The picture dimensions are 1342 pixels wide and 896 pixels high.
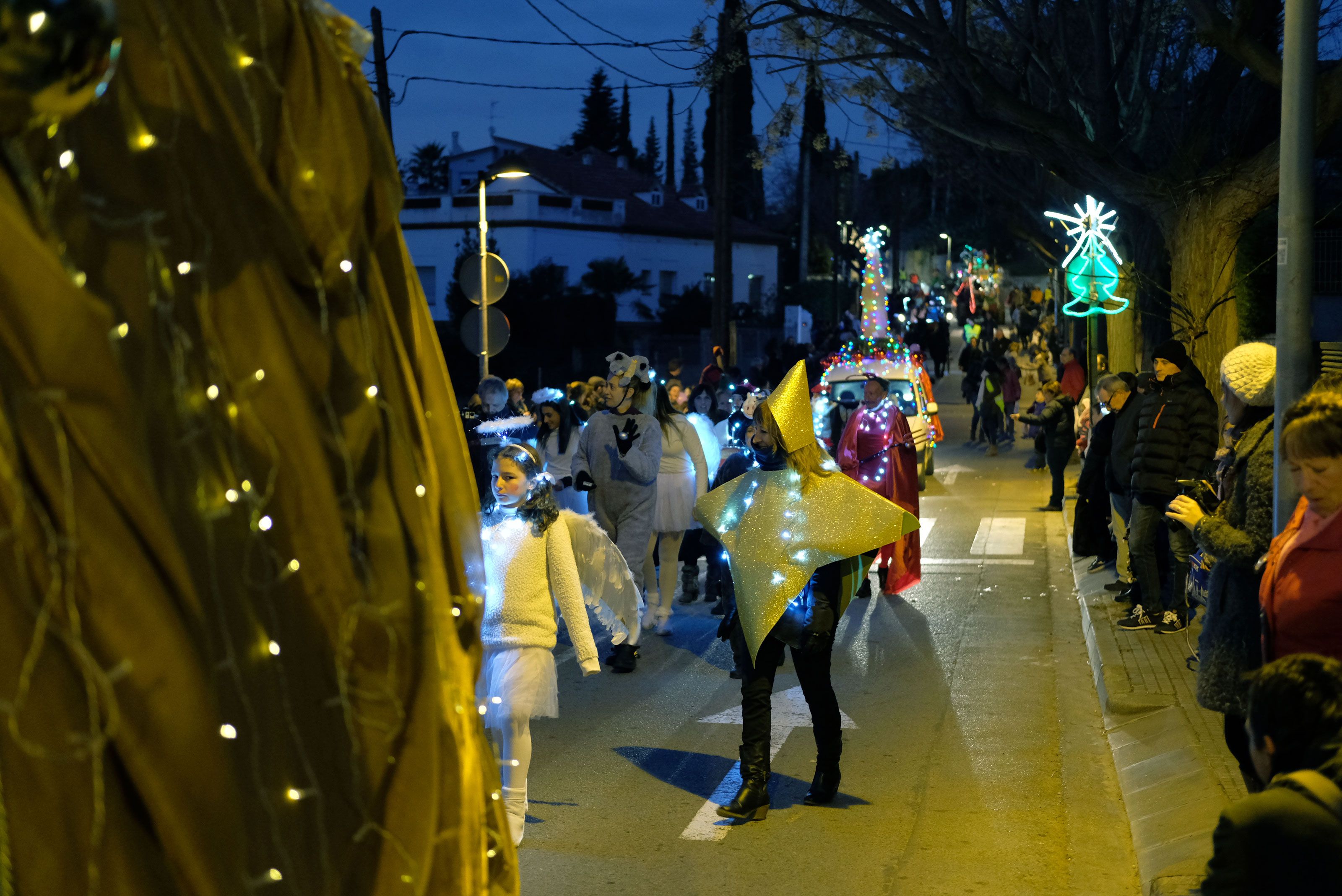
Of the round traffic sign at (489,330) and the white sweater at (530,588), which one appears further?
the round traffic sign at (489,330)

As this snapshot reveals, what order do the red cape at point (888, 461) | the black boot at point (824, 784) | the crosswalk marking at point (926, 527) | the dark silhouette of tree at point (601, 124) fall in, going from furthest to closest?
the dark silhouette of tree at point (601, 124) < the crosswalk marking at point (926, 527) < the red cape at point (888, 461) < the black boot at point (824, 784)

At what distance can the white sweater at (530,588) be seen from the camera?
221 inches

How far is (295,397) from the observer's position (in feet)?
7.09

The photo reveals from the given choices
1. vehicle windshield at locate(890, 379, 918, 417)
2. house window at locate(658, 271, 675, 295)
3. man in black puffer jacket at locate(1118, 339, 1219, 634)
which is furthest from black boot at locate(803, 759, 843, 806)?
house window at locate(658, 271, 675, 295)

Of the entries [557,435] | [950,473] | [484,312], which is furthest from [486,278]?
[950,473]

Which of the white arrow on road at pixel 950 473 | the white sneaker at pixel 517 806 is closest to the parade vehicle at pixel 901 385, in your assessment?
the white arrow on road at pixel 950 473

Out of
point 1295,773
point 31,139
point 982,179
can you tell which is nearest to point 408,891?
point 31,139

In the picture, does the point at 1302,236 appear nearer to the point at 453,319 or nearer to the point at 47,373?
the point at 47,373

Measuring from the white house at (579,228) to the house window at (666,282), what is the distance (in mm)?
44

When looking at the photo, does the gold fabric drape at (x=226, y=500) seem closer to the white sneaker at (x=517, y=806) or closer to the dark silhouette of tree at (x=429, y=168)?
the white sneaker at (x=517, y=806)

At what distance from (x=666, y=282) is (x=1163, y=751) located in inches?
2206

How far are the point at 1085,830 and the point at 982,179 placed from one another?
27.6m

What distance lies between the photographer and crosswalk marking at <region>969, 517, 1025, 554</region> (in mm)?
14336

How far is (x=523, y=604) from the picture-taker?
5.62 meters
